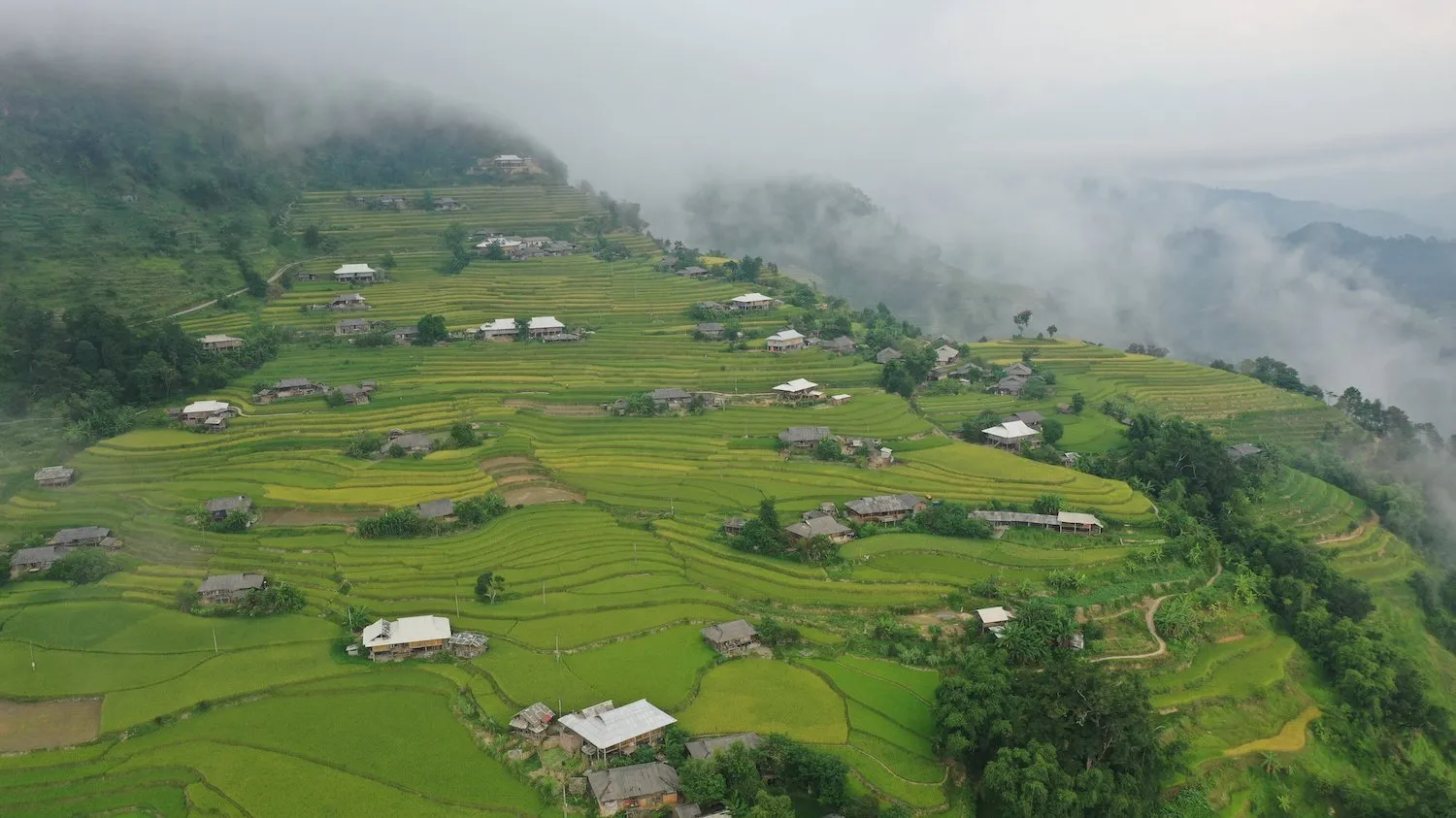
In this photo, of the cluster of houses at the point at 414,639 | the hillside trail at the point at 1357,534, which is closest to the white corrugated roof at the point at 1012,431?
the hillside trail at the point at 1357,534

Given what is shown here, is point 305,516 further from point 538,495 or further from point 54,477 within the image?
point 54,477

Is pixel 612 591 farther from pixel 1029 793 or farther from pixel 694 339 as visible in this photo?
pixel 694 339

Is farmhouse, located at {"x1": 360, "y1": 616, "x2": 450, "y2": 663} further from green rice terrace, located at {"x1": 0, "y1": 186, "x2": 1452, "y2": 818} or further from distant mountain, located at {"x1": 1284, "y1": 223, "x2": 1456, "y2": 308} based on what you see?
distant mountain, located at {"x1": 1284, "y1": 223, "x2": 1456, "y2": 308}

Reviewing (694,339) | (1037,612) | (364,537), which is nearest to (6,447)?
(364,537)

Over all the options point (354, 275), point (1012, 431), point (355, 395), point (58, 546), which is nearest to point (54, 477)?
point (58, 546)

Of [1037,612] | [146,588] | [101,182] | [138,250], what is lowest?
[146,588]

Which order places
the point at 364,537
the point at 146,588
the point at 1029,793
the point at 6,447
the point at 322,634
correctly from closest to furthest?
A: the point at 1029,793 → the point at 322,634 → the point at 146,588 → the point at 364,537 → the point at 6,447

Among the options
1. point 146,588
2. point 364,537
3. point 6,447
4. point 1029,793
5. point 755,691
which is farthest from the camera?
point 6,447

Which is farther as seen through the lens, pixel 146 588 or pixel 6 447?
pixel 6 447

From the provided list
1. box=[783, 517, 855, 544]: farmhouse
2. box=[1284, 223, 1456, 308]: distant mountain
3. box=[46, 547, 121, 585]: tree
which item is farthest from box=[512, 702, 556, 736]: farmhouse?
box=[1284, 223, 1456, 308]: distant mountain
